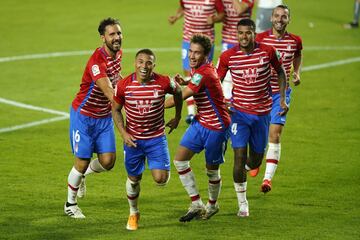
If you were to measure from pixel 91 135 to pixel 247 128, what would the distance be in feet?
6.94

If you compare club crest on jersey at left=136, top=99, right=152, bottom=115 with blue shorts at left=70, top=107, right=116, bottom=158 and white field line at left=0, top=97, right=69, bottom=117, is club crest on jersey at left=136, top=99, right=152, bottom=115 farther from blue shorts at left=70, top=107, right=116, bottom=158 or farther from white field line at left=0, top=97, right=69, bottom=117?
white field line at left=0, top=97, right=69, bottom=117

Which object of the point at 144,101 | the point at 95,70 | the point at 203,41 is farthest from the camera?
the point at 95,70

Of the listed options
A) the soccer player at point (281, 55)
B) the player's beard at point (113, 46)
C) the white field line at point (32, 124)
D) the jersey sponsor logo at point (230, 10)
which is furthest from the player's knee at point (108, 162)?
the jersey sponsor logo at point (230, 10)

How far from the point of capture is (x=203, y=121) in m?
12.9

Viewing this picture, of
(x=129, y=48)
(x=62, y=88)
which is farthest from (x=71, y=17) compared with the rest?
(x=62, y=88)

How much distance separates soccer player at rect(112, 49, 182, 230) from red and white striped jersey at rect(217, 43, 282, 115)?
48.2 inches

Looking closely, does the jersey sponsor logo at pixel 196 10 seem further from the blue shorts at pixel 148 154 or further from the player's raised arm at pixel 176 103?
the blue shorts at pixel 148 154

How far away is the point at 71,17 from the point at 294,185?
16.6 metres

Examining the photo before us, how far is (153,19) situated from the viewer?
1190 inches

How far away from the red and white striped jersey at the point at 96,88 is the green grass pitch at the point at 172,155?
138cm

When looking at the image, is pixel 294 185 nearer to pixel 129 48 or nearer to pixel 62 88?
pixel 62 88

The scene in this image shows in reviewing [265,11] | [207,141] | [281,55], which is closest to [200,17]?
[265,11]

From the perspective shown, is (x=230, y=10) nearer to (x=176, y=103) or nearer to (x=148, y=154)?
(x=176, y=103)

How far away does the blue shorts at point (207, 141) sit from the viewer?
1292 cm
